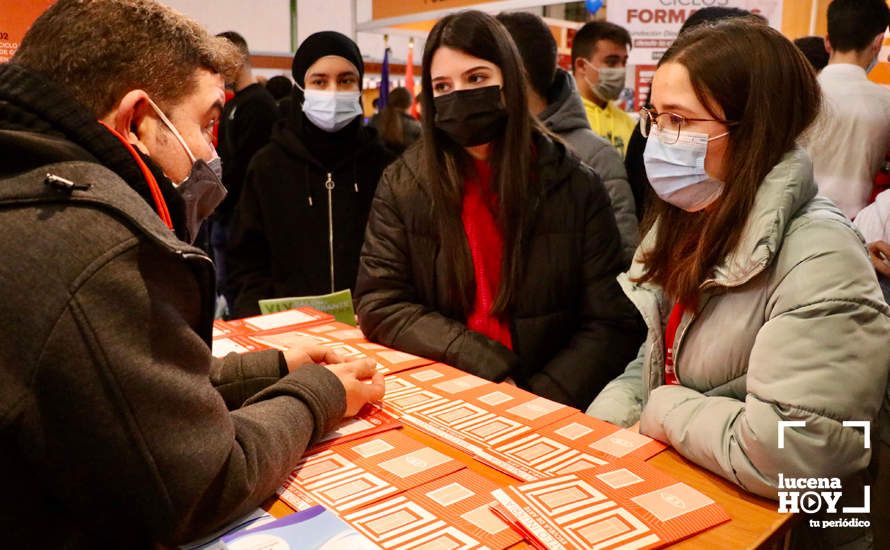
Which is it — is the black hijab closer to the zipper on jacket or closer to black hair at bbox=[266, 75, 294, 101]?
the zipper on jacket

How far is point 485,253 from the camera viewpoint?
2.28 m

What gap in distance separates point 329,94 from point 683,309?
79.0 inches

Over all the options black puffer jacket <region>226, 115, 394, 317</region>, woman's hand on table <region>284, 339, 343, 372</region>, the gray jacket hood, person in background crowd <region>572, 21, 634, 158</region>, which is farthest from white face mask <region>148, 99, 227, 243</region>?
person in background crowd <region>572, 21, 634, 158</region>

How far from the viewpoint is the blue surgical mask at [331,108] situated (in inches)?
123

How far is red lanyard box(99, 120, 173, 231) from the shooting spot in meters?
1.14

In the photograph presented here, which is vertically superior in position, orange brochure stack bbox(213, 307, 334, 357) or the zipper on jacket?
the zipper on jacket

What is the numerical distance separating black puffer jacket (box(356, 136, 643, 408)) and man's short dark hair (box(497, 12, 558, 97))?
33.1 inches

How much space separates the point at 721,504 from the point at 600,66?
11.0 feet

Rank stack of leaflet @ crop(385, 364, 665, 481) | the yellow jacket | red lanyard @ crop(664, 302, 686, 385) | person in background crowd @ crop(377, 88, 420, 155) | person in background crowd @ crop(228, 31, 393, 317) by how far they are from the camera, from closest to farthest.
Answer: stack of leaflet @ crop(385, 364, 665, 481)
red lanyard @ crop(664, 302, 686, 385)
person in background crowd @ crop(228, 31, 393, 317)
the yellow jacket
person in background crowd @ crop(377, 88, 420, 155)

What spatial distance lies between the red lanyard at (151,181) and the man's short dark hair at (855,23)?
3580 millimetres

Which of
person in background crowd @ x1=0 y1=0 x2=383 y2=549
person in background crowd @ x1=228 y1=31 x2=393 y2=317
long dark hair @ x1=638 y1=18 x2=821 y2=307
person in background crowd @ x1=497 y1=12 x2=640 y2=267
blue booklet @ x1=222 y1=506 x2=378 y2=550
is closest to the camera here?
person in background crowd @ x1=0 y1=0 x2=383 y2=549

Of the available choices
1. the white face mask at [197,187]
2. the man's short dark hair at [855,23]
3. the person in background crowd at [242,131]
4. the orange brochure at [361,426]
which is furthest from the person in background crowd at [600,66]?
the white face mask at [197,187]

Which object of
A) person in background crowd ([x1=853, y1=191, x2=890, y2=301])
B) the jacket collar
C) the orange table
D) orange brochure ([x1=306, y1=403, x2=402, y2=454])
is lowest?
the orange table

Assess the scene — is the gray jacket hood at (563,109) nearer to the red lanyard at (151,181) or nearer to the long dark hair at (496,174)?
the long dark hair at (496,174)
